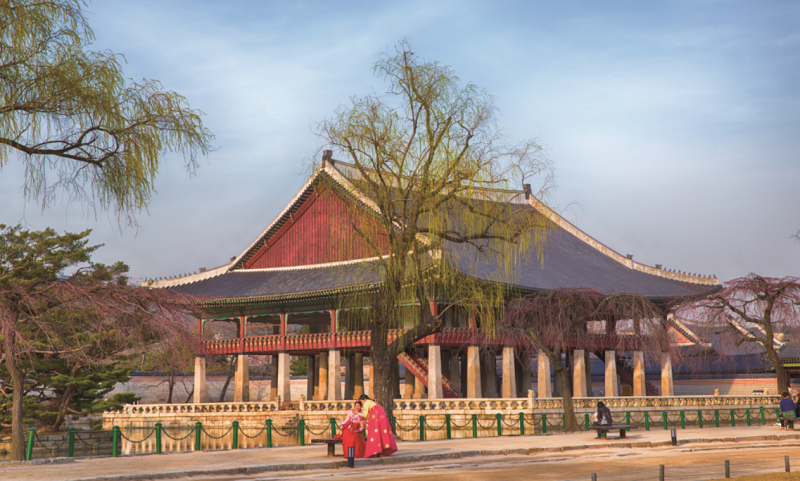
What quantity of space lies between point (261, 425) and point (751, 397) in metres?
22.0

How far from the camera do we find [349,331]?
36062 millimetres

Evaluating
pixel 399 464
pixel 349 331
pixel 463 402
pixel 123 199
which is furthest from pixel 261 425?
pixel 123 199

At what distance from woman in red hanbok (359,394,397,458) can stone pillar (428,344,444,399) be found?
17221 millimetres

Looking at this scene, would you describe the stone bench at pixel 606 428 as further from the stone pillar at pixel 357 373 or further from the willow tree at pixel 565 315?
the stone pillar at pixel 357 373

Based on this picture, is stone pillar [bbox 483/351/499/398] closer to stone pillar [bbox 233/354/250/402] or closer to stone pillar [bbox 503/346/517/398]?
stone pillar [bbox 503/346/517/398]

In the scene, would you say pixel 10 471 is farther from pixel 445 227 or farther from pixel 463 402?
pixel 463 402

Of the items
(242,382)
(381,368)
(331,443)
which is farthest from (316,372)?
(331,443)

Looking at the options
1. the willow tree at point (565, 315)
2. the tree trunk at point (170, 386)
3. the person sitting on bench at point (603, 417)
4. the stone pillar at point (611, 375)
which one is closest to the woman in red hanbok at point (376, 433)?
the person sitting on bench at point (603, 417)

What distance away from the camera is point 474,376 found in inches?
1320

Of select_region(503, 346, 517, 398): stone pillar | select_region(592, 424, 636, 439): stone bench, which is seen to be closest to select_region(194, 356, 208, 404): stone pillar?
select_region(503, 346, 517, 398): stone pillar

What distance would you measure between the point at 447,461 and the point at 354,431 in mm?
1912

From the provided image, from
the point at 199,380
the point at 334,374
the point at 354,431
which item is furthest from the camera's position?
the point at 199,380

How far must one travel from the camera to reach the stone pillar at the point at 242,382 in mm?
37812

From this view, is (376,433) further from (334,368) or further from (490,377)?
(490,377)
